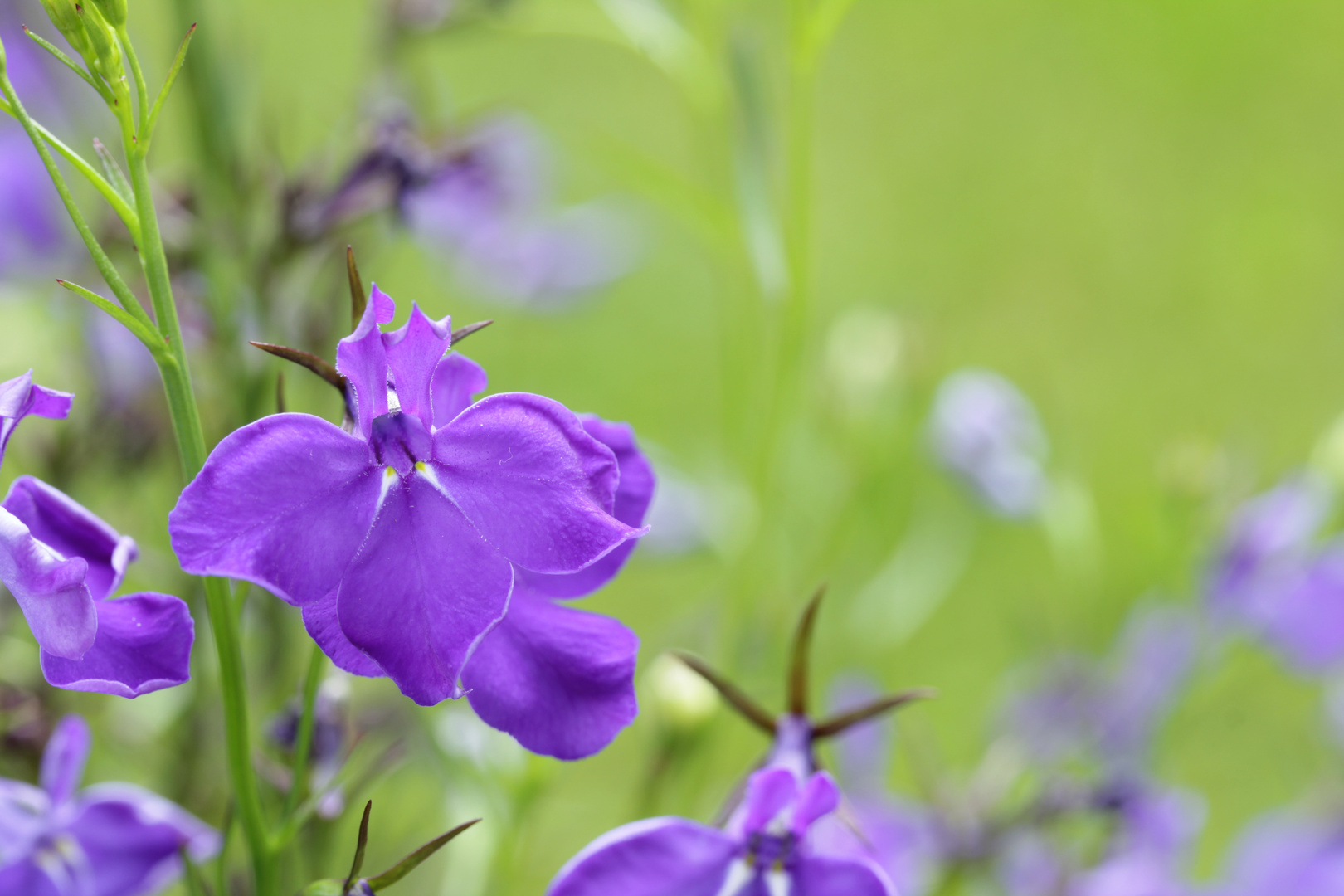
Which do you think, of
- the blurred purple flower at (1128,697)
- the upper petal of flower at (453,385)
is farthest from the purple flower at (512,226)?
the blurred purple flower at (1128,697)

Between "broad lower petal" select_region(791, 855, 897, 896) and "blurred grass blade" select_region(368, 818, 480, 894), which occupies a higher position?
"broad lower petal" select_region(791, 855, 897, 896)

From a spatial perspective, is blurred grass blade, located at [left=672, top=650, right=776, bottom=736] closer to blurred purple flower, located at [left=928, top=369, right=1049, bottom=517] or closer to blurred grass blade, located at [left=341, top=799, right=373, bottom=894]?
blurred grass blade, located at [left=341, top=799, right=373, bottom=894]

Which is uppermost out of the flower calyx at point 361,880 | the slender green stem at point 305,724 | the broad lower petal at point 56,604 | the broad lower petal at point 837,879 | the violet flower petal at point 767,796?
the violet flower petal at point 767,796

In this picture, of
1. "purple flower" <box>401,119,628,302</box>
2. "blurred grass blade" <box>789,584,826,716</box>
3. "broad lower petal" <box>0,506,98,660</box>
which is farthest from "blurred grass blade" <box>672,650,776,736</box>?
"purple flower" <box>401,119,628,302</box>

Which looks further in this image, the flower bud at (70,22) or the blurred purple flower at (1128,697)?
the blurred purple flower at (1128,697)

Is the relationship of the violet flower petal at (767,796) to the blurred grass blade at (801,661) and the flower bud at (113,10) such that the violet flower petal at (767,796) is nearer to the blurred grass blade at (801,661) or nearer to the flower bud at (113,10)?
the blurred grass blade at (801,661)

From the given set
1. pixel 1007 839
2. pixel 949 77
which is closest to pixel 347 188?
pixel 1007 839
